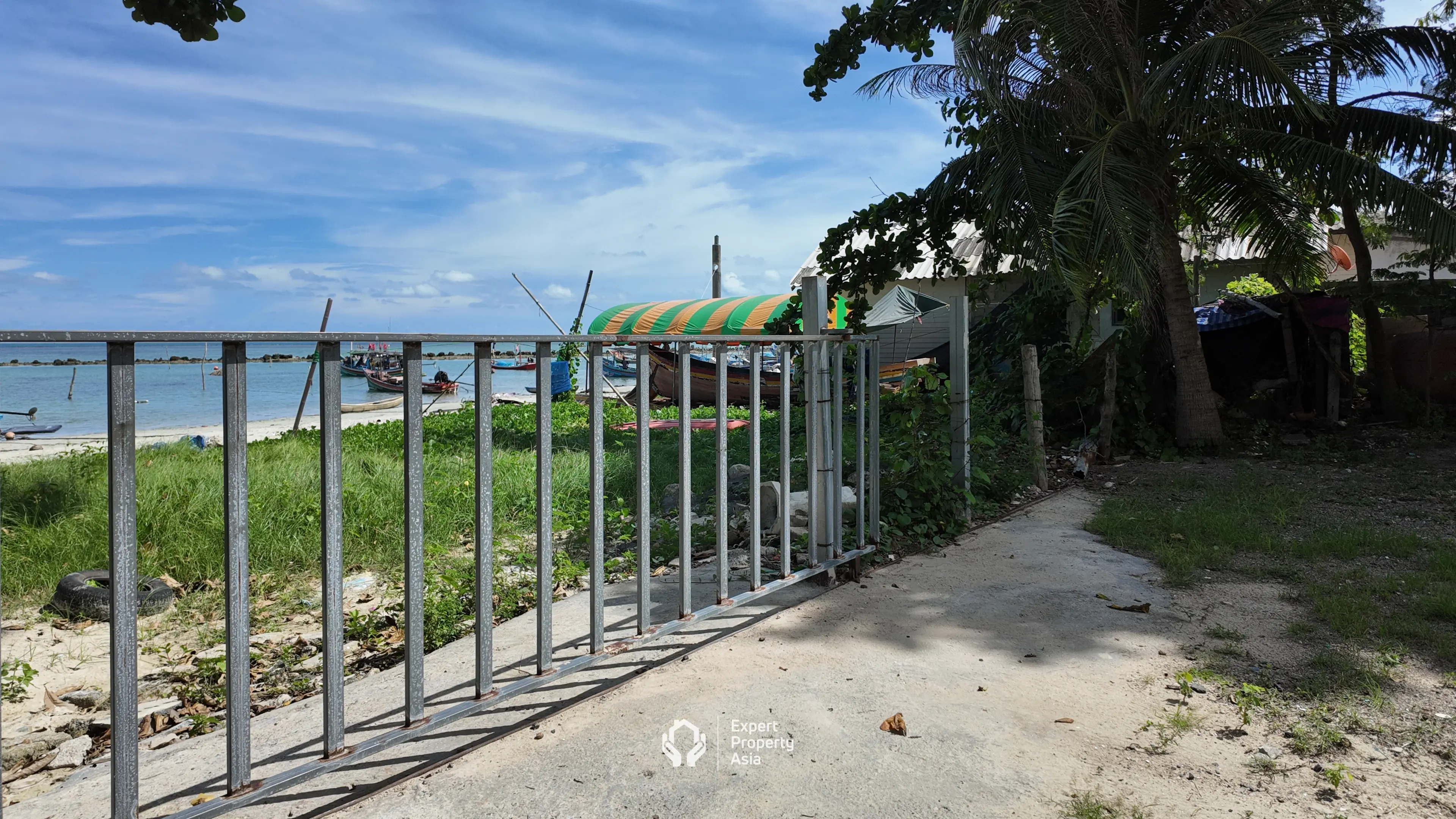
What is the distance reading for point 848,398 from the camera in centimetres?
1118

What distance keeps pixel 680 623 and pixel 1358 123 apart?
11.2 m

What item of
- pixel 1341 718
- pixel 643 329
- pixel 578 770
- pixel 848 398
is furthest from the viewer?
pixel 643 329

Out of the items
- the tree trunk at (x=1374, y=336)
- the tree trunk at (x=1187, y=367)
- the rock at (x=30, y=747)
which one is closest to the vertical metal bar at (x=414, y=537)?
the rock at (x=30, y=747)

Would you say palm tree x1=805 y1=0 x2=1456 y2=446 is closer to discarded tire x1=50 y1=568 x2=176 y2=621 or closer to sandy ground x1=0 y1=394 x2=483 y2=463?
sandy ground x1=0 y1=394 x2=483 y2=463

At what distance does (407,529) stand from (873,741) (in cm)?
163

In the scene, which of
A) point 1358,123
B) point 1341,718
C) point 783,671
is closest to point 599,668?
point 783,671

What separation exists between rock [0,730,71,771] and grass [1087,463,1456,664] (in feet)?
15.0

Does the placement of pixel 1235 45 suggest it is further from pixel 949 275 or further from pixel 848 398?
pixel 949 275

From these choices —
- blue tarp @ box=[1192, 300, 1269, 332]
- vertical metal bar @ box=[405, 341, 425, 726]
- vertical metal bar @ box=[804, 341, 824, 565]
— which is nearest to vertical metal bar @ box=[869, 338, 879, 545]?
→ vertical metal bar @ box=[804, 341, 824, 565]

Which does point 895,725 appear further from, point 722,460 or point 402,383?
point 402,383

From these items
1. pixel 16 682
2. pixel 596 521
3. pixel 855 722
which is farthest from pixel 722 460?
pixel 16 682

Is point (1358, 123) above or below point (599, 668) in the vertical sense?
above

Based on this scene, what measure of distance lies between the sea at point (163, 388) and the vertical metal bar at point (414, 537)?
21cm

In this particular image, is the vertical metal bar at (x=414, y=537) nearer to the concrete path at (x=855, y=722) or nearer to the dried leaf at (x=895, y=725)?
the concrete path at (x=855, y=722)
